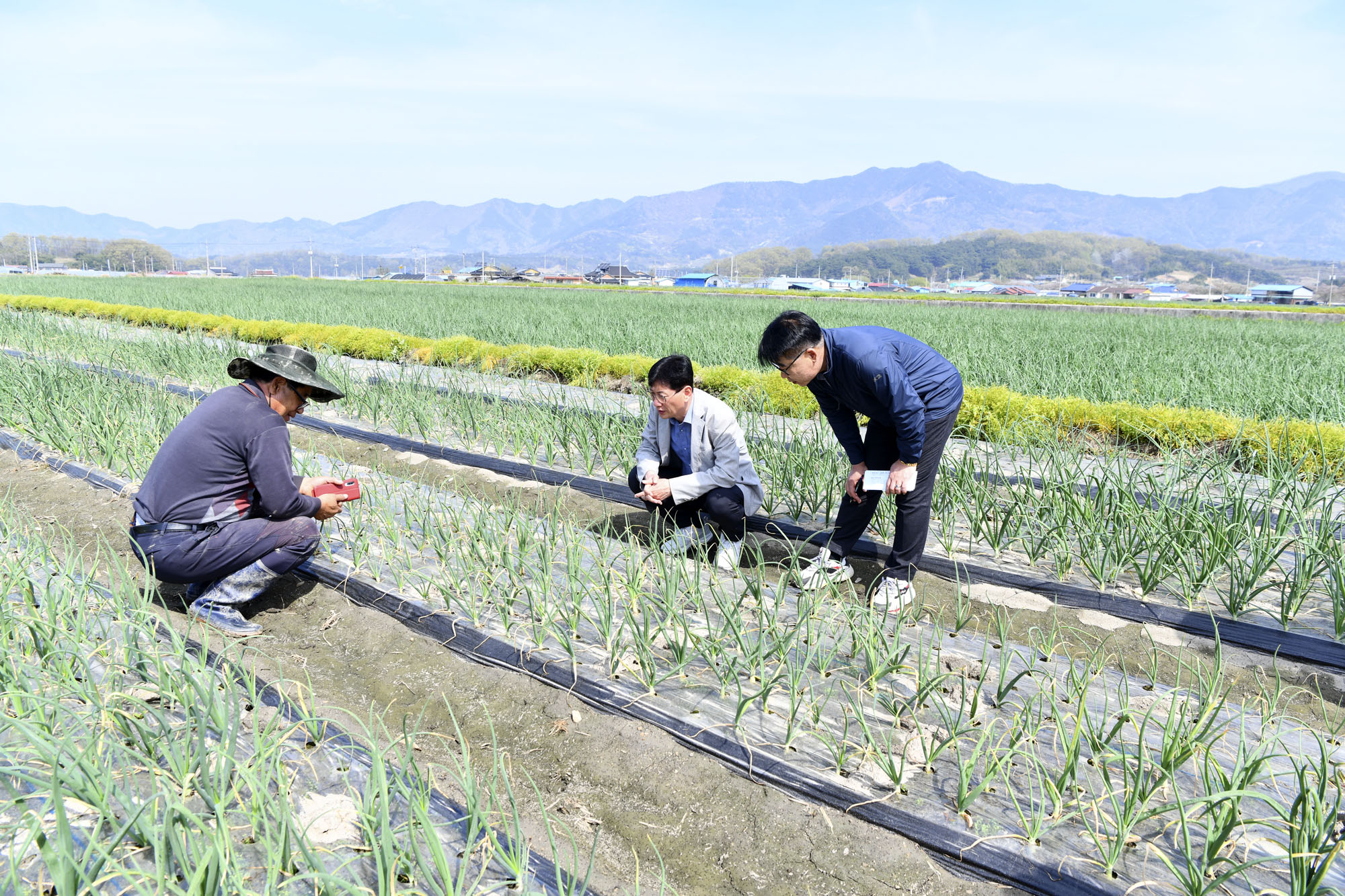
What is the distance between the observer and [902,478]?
288 centimetres

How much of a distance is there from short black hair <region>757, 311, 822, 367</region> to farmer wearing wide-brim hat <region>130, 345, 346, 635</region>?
1.54 m

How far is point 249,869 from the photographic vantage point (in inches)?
64.9

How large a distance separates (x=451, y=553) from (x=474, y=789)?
5.93ft

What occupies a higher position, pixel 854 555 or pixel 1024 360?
pixel 1024 360

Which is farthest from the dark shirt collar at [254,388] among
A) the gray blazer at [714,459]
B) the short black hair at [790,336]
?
the short black hair at [790,336]

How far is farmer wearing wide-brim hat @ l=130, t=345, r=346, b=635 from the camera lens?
9.34 feet

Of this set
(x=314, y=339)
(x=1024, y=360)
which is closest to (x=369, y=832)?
(x=1024, y=360)

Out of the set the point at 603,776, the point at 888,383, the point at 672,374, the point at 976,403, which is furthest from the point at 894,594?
the point at 976,403

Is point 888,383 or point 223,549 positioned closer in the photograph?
point 888,383

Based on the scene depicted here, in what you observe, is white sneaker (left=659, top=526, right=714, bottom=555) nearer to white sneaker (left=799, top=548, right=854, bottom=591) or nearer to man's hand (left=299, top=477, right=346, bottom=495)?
white sneaker (left=799, top=548, right=854, bottom=591)

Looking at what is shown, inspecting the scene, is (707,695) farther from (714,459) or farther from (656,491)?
(714,459)

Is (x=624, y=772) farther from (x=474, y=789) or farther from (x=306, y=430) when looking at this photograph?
(x=306, y=430)

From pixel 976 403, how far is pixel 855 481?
3.14 m

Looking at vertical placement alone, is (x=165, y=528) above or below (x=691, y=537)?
above
